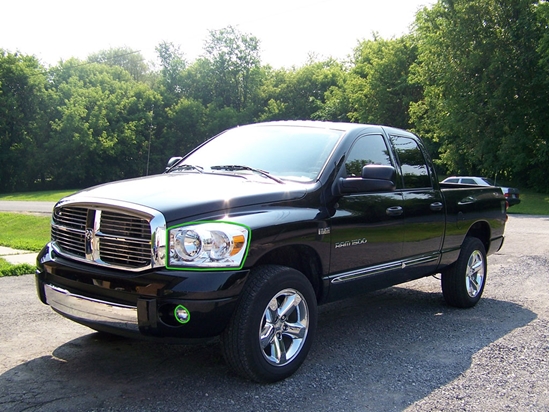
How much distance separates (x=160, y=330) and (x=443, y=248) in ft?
11.7

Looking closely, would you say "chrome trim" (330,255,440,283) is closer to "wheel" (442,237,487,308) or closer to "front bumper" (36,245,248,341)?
"wheel" (442,237,487,308)

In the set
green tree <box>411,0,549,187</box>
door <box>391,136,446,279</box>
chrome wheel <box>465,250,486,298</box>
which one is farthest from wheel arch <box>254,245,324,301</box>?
green tree <box>411,0,549,187</box>

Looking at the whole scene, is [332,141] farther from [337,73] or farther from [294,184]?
[337,73]

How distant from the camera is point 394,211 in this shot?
17.6 ft

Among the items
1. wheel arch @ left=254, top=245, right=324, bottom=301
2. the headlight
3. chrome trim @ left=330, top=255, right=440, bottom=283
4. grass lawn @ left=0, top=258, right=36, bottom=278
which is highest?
the headlight

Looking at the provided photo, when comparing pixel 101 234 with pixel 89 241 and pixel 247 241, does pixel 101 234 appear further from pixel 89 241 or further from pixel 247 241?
pixel 247 241

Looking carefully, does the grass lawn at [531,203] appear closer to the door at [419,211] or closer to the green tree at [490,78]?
the green tree at [490,78]

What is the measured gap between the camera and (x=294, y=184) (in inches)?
183

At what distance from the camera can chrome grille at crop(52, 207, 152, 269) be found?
12.5 feet

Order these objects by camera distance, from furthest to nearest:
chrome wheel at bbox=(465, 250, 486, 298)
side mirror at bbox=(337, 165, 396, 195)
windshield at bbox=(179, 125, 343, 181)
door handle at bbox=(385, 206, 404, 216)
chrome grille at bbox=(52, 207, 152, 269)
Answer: chrome wheel at bbox=(465, 250, 486, 298) → door handle at bbox=(385, 206, 404, 216) → windshield at bbox=(179, 125, 343, 181) → side mirror at bbox=(337, 165, 396, 195) → chrome grille at bbox=(52, 207, 152, 269)

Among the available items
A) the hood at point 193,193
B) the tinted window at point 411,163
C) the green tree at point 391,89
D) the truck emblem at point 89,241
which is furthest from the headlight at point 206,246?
the green tree at point 391,89

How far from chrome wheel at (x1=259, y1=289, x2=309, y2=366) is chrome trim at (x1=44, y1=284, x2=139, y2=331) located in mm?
887

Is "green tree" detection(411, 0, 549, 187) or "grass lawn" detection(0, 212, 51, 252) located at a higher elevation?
"green tree" detection(411, 0, 549, 187)

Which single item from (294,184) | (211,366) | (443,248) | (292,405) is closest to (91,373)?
(211,366)
